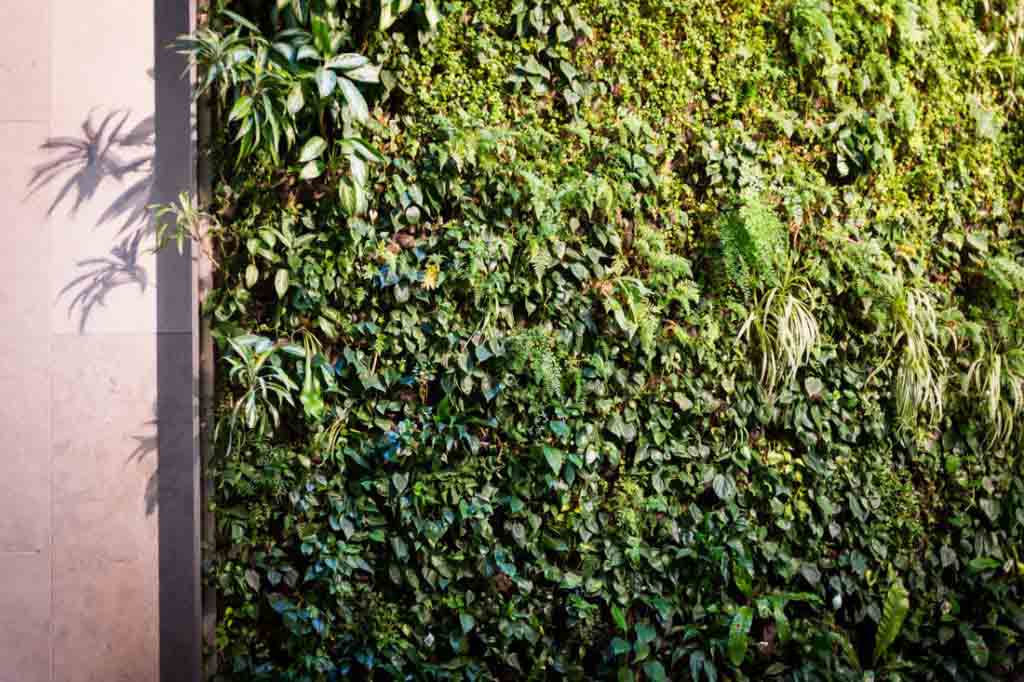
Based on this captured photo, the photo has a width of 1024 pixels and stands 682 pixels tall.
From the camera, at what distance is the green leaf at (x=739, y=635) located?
9.00ft

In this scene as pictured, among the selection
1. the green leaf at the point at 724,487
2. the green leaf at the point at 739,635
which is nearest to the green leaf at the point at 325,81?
the green leaf at the point at 724,487

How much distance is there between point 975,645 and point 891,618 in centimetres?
42

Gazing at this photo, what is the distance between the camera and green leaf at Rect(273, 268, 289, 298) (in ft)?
8.65

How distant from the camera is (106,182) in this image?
256 centimetres

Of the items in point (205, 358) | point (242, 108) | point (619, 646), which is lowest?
point (619, 646)

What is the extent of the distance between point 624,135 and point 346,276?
4.19 feet

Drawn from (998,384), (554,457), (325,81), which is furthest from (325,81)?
(998,384)

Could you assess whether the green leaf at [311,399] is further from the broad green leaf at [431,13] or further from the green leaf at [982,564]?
the green leaf at [982,564]

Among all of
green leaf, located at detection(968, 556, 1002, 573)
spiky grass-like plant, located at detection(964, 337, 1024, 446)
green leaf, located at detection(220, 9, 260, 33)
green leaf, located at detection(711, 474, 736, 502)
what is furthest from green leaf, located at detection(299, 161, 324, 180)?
green leaf, located at detection(968, 556, 1002, 573)

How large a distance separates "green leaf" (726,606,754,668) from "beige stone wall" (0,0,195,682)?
6.90 ft

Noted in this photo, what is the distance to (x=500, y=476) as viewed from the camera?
2771 millimetres

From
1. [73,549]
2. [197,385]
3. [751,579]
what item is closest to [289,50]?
[197,385]

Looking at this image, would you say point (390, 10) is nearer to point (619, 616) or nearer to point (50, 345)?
point (50, 345)

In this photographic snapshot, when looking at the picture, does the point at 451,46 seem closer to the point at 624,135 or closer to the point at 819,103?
the point at 624,135
